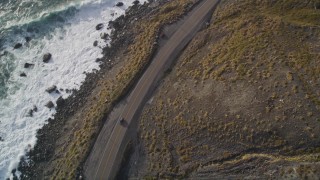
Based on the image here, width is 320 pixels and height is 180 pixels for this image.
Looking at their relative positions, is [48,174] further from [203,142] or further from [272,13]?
[272,13]

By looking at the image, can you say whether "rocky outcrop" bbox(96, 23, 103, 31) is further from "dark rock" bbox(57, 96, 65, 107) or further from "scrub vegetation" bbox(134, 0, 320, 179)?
"scrub vegetation" bbox(134, 0, 320, 179)

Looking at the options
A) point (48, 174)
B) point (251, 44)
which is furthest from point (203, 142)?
point (48, 174)

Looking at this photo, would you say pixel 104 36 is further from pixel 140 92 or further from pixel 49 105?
pixel 49 105

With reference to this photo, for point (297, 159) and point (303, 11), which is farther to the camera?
point (303, 11)

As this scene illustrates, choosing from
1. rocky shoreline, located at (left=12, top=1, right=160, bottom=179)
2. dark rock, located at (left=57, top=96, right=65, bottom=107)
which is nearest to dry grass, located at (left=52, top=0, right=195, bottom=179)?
rocky shoreline, located at (left=12, top=1, right=160, bottom=179)

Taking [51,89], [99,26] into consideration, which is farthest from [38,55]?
[99,26]
